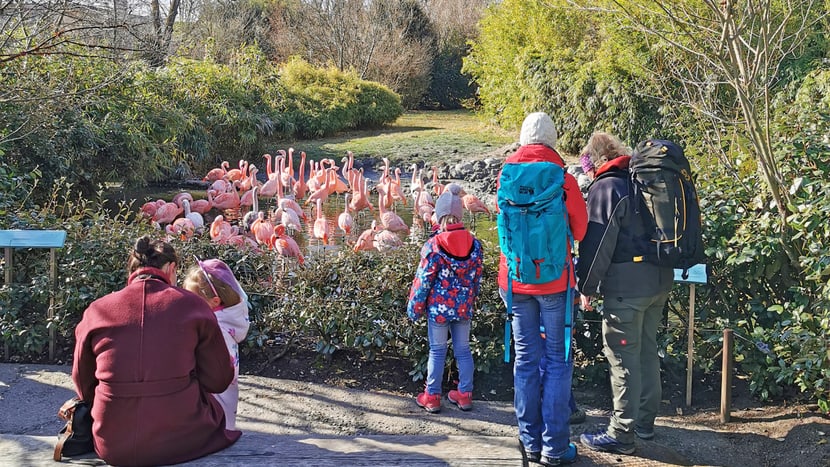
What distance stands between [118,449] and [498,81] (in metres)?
18.1

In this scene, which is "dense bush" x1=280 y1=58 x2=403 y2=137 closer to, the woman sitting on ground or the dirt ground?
the dirt ground

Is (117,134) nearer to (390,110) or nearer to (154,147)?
(154,147)

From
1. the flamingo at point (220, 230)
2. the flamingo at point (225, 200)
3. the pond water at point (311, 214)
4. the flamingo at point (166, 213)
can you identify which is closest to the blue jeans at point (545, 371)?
the flamingo at point (220, 230)

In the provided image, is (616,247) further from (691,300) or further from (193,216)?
(193,216)

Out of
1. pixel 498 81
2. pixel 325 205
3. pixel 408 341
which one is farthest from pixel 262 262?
pixel 498 81

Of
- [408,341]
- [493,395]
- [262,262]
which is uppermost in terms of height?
[262,262]

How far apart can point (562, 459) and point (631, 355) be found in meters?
0.60

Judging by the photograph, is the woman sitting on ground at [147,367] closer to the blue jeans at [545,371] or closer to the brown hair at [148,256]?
the brown hair at [148,256]

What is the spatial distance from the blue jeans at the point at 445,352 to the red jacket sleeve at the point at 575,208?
3.04ft

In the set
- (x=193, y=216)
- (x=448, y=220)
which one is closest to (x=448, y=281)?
(x=448, y=220)

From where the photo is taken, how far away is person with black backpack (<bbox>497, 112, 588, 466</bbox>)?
11.5ft

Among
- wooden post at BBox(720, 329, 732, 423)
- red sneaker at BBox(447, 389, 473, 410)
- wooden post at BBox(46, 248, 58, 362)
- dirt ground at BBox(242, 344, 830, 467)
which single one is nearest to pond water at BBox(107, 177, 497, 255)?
wooden post at BBox(46, 248, 58, 362)

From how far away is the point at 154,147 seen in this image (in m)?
11.3

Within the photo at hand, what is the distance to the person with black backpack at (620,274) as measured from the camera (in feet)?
11.9
